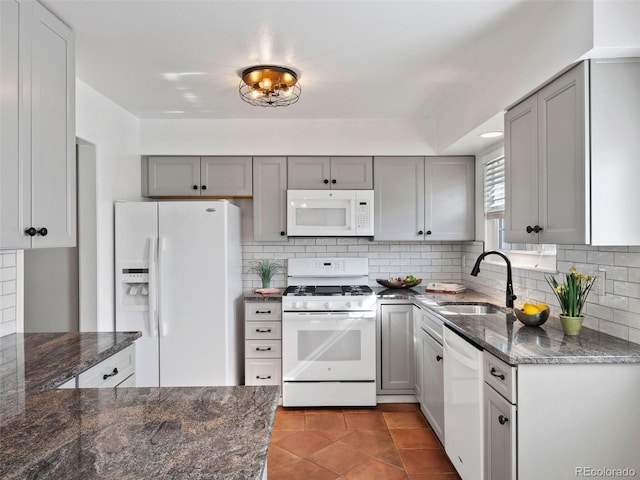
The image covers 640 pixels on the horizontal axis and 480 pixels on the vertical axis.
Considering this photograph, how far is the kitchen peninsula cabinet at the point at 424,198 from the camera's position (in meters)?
3.80

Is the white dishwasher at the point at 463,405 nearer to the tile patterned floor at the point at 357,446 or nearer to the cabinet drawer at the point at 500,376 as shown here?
the cabinet drawer at the point at 500,376

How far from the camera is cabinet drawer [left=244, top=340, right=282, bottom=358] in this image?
3.54 metres

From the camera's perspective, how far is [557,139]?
190cm

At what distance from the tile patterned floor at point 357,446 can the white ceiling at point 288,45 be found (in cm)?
245

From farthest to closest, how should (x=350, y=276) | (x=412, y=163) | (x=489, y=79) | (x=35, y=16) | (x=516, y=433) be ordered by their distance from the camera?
1. (x=350, y=276)
2. (x=412, y=163)
3. (x=489, y=79)
4. (x=35, y=16)
5. (x=516, y=433)

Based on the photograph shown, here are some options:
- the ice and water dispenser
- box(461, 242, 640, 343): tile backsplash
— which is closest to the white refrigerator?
the ice and water dispenser

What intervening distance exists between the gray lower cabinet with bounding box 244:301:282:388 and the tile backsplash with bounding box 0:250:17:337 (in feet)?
5.60

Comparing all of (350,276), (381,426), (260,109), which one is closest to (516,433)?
(381,426)

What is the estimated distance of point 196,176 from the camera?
12.3ft

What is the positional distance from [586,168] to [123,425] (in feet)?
6.18

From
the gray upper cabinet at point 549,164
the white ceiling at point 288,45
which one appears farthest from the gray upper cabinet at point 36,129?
the gray upper cabinet at point 549,164

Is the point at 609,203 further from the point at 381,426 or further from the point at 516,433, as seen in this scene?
the point at 381,426

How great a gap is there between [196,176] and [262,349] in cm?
163

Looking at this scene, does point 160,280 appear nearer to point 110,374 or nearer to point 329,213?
point 110,374
